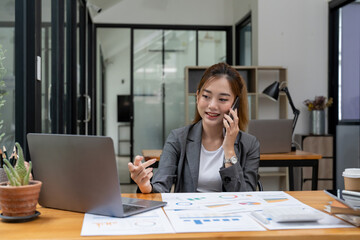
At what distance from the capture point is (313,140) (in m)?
5.27

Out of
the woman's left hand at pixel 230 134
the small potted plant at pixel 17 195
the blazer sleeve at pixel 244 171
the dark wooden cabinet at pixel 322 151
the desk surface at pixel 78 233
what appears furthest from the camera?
the dark wooden cabinet at pixel 322 151

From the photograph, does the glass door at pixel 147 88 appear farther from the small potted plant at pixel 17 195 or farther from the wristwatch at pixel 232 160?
the small potted plant at pixel 17 195

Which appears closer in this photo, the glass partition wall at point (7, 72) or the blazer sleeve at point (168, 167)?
the blazer sleeve at point (168, 167)

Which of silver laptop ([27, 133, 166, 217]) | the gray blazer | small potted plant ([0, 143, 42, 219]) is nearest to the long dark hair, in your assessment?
the gray blazer

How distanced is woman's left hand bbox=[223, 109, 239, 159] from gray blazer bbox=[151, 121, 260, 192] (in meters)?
0.07

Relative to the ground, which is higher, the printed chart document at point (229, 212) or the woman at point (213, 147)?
the woman at point (213, 147)

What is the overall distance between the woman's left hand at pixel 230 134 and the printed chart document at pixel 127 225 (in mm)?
788

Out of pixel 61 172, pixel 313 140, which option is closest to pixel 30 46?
pixel 61 172

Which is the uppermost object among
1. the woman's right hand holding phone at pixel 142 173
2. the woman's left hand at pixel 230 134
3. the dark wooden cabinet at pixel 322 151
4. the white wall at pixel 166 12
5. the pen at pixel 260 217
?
the white wall at pixel 166 12

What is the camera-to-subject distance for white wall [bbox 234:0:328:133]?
223 inches

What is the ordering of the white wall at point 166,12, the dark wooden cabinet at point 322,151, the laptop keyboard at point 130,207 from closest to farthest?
1. the laptop keyboard at point 130,207
2. the dark wooden cabinet at point 322,151
3. the white wall at point 166,12

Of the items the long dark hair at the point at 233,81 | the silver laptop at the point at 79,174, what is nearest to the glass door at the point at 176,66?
the long dark hair at the point at 233,81

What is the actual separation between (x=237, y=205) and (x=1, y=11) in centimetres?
171

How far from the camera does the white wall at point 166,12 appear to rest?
6727 millimetres
